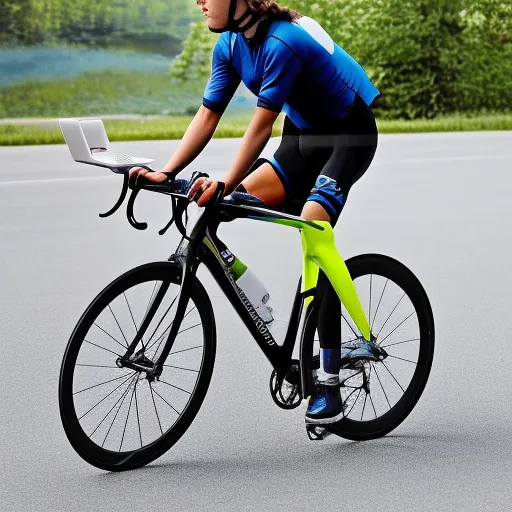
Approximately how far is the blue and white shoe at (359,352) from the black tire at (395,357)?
0.04 metres

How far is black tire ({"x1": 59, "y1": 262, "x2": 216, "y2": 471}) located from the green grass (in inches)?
585

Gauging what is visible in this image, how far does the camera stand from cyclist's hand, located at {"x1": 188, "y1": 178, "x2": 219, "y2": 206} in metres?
4.78

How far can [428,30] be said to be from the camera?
25047 millimetres

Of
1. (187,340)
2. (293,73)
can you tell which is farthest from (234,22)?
(187,340)

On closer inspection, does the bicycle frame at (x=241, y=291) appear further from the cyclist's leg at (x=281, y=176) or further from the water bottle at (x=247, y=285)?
the cyclist's leg at (x=281, y=176)

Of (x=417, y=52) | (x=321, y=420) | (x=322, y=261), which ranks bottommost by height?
(x=417, y=52)

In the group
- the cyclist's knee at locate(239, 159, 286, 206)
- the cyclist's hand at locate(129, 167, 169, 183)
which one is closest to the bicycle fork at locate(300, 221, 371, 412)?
the cyclist's knee at locate(239, 159, 286, 206)

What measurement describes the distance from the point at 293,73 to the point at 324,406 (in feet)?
3.97

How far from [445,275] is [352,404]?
157 inches

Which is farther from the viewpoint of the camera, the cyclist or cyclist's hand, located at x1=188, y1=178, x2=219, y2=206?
the cyclist

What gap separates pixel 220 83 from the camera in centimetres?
A: 518

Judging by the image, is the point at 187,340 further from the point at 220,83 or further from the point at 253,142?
the point at 220,83

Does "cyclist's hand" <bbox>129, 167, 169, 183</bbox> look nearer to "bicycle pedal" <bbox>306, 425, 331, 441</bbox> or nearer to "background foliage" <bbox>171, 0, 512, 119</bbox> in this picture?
"bicycle pedal" <bbox>306, 425, 331, 441</bbox>

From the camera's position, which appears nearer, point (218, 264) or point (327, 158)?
point (218, 264)
